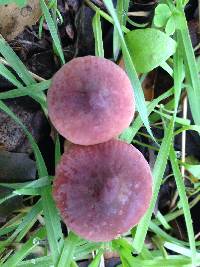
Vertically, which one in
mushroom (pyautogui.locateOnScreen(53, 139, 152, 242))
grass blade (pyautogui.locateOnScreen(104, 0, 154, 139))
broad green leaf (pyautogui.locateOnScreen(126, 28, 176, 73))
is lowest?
mushroom (pyautogui.locateOnScreen(53, 139, 152, 242))

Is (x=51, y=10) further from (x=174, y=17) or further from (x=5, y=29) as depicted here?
(x=174, y=17)

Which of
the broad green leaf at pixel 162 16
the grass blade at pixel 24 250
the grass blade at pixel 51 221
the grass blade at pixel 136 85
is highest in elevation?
the broad green leaf at pixel 162 16

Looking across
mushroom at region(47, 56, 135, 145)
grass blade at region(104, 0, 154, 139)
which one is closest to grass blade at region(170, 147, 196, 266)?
grass blade at region(104, 0, 154, 139)

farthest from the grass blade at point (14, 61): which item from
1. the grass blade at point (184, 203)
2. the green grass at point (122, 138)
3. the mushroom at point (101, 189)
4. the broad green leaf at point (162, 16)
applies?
the grass blade at point (184, 203)

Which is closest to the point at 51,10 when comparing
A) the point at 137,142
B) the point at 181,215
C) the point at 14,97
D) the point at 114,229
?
the point at 14,97

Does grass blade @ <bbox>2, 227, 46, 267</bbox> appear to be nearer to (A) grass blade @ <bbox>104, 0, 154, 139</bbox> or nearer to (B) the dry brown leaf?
(A) grass blade @ <bbox>104, 0, 154, 139</bbox>

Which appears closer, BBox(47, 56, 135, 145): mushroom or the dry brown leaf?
BBox(47, 56, 135, 145): mushroom

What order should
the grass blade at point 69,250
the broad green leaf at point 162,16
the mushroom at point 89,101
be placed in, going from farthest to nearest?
the broad green leaf at point 162,16 → the grass blade at point 69,250 → the mushroom at point 89,101

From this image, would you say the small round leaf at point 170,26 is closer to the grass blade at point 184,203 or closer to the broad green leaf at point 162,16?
the broad green leaf at point 162,16
